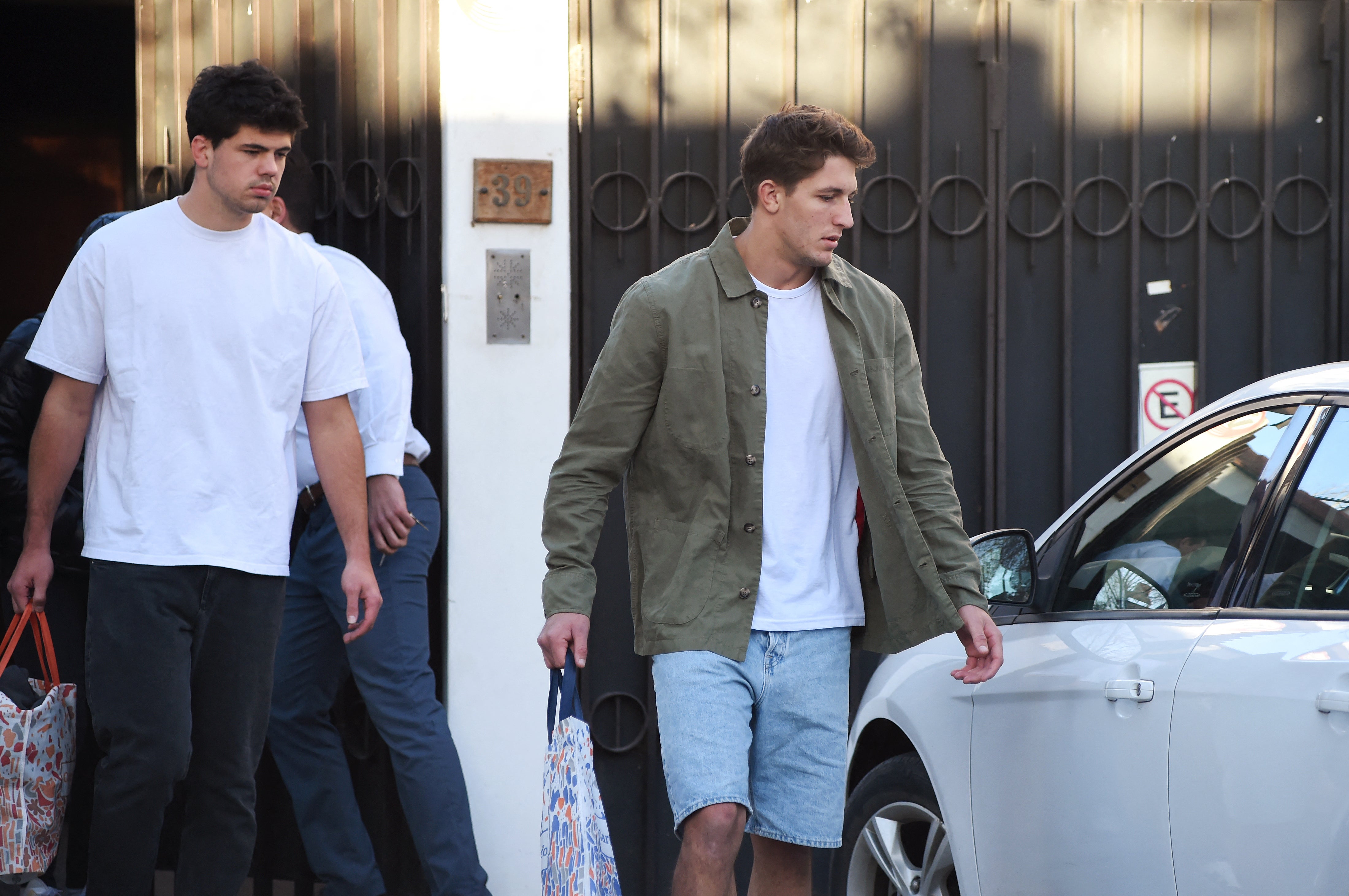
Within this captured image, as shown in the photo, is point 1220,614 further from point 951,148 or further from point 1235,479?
point 951,148

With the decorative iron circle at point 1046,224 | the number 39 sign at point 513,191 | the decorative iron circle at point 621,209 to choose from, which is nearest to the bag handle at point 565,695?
the number 39 sign at point 513,191

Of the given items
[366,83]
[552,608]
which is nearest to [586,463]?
[552,608]

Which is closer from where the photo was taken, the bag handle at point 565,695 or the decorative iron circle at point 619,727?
the bag handle at point 565,695

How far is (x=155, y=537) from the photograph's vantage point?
334 centimetres

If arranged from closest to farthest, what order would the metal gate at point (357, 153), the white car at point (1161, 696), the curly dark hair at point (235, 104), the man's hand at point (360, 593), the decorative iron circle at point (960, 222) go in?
the white car at point (1161, 696) → the curly dark hair at point (235, 104) → the man's hand at point (360, 593) → the metal gate at point (357, 153) → the decorative iron circle at point (960, 222)

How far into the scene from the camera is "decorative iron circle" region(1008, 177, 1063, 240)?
523 centimetres

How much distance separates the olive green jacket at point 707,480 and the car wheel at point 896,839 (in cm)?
53

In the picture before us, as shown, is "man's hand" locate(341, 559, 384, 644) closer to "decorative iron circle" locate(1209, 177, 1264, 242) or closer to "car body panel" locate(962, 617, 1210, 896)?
"car body panel" locate(962, 617, 1210, 896)

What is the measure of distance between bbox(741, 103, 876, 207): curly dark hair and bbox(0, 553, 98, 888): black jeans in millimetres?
2316

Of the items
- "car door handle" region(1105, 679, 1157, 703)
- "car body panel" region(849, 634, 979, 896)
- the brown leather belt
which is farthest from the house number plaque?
"car door handle" region(1105, 679, 1157, 703)

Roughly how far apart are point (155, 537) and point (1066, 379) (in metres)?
3.22

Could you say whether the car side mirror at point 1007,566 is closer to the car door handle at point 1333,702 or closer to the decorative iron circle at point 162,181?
the car door handle at point 1333,702

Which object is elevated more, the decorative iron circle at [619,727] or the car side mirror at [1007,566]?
the car side mirror at [1007,566]

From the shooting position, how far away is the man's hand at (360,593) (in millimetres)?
3572
